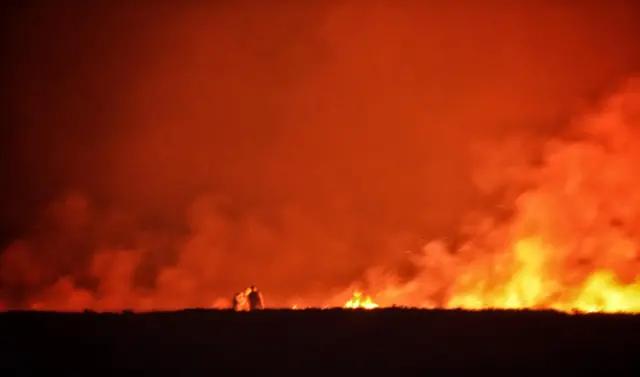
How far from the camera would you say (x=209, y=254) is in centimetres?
2470

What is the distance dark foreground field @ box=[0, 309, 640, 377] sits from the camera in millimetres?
9062

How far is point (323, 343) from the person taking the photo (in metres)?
9.60

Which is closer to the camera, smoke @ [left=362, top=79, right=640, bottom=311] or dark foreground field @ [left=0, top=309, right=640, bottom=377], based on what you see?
dark foreground field @ [left=0, top=309, right=640, bottom=377]

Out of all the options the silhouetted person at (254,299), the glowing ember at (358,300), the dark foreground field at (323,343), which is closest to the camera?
the dark foreground field at (323,343)

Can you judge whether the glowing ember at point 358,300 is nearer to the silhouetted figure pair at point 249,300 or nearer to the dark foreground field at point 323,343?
the silhouetted figure pair at point 249,300

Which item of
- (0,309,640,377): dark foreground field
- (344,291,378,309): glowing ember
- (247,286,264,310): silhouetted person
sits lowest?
(0,309,640,377): dark foreground field

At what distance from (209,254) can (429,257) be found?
8.11 meters

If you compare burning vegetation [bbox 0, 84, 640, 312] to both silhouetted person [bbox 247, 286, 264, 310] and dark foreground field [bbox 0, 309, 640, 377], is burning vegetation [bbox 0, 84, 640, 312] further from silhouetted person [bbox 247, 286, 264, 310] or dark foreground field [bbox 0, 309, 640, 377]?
dark foreground field [bbox 0, 309, 640, 377]

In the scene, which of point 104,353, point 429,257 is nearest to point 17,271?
point 429,257

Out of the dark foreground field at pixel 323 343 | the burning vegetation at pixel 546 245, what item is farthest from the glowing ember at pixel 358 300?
the dark foreground field at pixel 323 343

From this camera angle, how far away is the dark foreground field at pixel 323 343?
9062 millimetres

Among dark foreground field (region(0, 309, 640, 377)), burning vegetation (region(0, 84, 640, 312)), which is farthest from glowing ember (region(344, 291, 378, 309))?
dark foreground field (region(0, 309, 640, 377))

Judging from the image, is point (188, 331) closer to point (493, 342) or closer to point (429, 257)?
point (493, 342)

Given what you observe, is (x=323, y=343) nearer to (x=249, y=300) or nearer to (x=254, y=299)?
(x=254, y=299)
